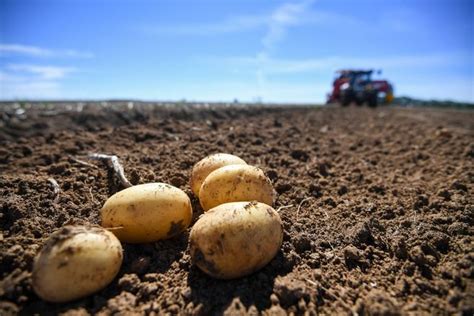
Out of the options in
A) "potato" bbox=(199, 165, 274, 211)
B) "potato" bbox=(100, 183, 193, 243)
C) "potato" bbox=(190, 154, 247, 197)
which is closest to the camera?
"potato" bbox=(100, 183, 193, 243)

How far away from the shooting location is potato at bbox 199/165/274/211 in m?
2.63

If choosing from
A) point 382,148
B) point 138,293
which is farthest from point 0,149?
point 382,148

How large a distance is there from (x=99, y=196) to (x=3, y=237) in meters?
0.94

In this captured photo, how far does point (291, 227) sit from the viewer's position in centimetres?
284

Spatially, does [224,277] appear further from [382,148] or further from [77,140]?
[382,148]

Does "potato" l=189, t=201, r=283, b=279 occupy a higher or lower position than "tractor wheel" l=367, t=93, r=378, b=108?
lower

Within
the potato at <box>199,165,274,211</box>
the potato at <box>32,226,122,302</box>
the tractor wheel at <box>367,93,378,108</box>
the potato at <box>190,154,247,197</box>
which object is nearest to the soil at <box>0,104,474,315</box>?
the potato at <box>32,226,122,302</box>

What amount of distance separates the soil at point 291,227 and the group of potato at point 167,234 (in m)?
0.14

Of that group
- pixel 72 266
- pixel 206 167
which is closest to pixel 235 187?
pixel 206 167

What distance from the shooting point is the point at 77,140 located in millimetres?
5551

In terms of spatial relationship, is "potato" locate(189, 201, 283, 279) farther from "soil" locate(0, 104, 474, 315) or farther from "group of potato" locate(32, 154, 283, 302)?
"soil" locate(0, 104, 474, 315)

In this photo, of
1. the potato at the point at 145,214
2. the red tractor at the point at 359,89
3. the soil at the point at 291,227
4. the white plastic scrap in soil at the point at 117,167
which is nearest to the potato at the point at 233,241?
the soil at the point at 291,227

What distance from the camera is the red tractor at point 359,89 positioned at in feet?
70.0

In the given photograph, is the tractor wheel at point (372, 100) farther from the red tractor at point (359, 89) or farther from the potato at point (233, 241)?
the potato at point (233, 241)
